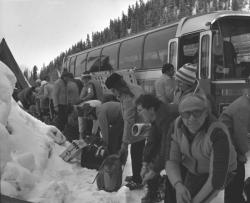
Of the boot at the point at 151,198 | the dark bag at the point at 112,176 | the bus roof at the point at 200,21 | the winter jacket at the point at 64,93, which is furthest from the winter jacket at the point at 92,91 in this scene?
the boot at the point at 151,198

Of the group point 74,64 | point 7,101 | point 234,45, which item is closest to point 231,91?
point 234,45

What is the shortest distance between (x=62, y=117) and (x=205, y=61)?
157 inches

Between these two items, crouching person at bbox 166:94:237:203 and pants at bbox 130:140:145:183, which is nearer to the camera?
crouching person at bbox 166:94:237:203

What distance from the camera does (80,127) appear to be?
9.58 meters

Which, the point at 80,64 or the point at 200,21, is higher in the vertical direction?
the point at 200,21

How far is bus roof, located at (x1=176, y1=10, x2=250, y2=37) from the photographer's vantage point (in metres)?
10.6

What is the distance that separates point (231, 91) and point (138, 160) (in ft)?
14.9

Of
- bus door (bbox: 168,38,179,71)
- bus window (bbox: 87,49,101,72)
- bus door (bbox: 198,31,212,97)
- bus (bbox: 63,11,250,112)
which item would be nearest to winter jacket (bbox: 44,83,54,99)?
bus (bbox: 63,11,250,112)

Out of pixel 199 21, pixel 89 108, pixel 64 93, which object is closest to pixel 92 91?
pixel 64 93

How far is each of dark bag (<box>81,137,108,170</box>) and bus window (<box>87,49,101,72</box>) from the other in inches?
405

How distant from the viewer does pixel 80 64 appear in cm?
2108

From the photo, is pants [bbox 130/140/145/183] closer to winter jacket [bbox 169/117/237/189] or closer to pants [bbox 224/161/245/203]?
pants [bbox 224/161/245/203]

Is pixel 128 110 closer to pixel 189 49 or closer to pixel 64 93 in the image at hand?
pixel 64 93

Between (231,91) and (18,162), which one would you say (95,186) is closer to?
(18,162)
